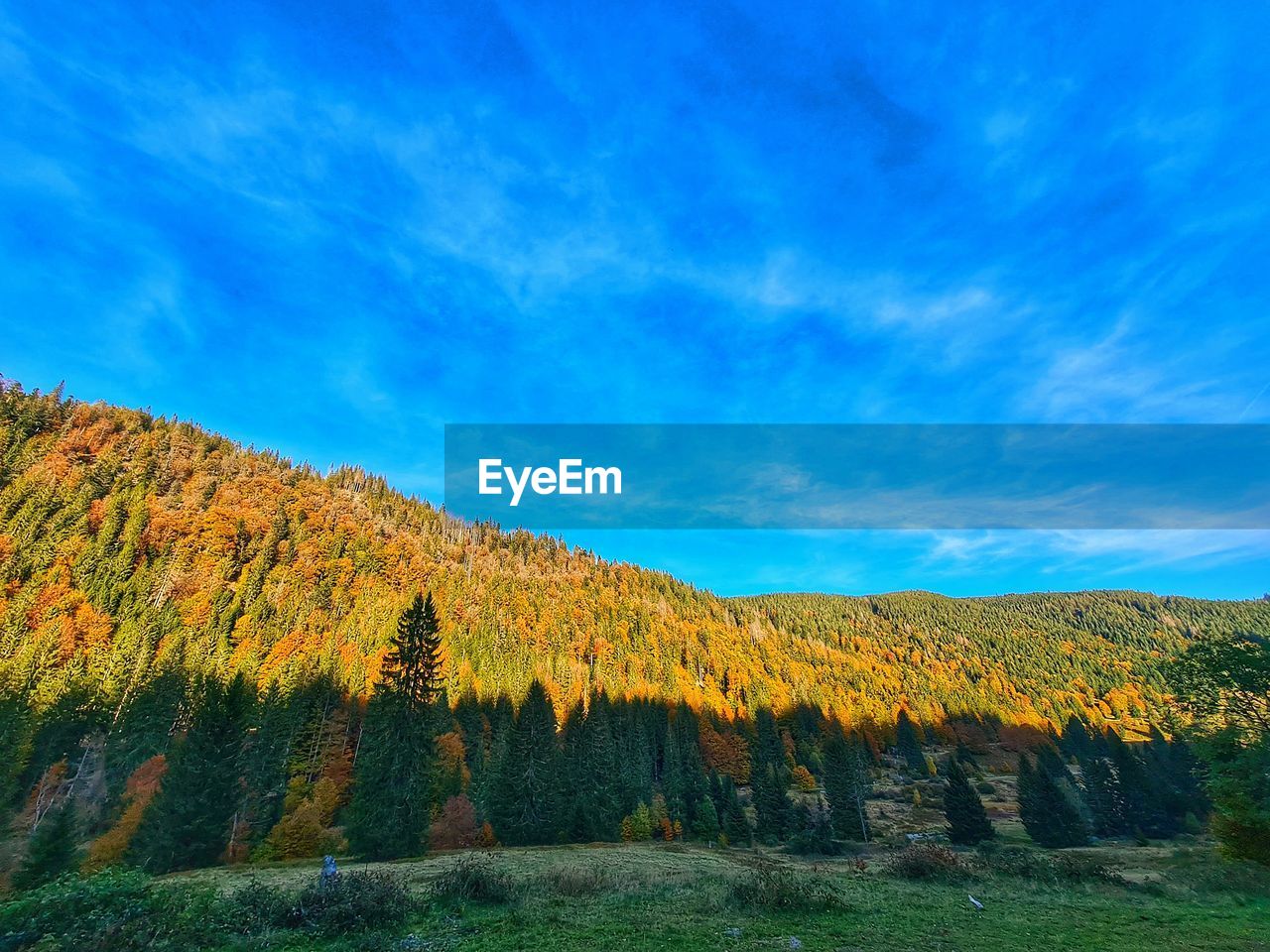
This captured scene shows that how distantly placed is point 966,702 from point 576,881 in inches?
8645

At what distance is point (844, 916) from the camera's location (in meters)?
19.5

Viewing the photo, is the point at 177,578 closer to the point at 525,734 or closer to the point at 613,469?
the point at 525,734

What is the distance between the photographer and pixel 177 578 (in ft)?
453

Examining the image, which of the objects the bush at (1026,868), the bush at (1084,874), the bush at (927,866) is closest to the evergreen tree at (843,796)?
the bush at (1026,868)

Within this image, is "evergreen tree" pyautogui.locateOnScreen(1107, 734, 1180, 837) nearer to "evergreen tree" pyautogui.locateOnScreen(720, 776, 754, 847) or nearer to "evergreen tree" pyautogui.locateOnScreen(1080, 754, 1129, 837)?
"evergreen tree" pyautogui.locateOnScreen(1080, 754, 1129, 837)

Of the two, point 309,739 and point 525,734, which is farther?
point 309,739

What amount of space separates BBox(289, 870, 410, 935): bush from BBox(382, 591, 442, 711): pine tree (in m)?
32.3

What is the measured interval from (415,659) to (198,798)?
18934mm

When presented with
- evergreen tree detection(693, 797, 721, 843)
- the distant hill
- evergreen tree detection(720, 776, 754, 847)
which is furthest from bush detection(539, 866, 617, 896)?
the distant hill

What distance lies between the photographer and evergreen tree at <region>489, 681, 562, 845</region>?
5720cm

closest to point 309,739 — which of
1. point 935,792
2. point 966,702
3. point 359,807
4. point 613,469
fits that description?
point 359,807

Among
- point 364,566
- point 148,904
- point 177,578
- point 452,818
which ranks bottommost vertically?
point 452,818

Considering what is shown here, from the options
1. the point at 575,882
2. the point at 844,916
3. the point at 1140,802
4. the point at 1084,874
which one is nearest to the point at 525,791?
the point at 575,882

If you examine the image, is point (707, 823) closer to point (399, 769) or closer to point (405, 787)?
point (405, 787)
